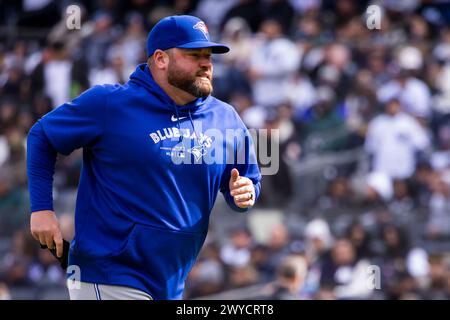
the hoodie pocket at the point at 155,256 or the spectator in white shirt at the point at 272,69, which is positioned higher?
the spectator in white shirt at the point at 272,69

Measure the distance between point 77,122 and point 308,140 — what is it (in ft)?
23.4

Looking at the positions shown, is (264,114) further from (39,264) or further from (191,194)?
(191,194)

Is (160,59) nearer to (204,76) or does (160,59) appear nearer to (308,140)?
(204,76)

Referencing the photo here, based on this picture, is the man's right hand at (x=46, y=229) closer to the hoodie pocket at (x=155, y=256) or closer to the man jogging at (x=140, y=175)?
the man jogging at (x=140, y=175)

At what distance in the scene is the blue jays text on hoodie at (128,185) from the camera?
5.19 m

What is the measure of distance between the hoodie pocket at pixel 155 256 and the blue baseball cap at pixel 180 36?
894 millimetres

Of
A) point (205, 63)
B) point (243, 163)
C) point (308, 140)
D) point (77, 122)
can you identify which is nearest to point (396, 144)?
point (308, 140)

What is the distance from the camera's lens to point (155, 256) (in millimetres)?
5207

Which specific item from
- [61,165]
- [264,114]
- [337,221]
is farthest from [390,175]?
[61,165]

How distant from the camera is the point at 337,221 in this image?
11.7 meters

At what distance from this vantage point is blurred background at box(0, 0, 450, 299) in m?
11.2

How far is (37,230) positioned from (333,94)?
7.61 m

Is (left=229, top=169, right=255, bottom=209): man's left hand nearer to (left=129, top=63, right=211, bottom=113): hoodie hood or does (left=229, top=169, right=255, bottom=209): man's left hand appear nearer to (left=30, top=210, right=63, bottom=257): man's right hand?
(left=129, top=63, right=211, bottom=113): hoodie hood

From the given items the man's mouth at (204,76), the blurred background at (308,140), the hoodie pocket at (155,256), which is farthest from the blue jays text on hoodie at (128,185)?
the blurred background at (308,140)
